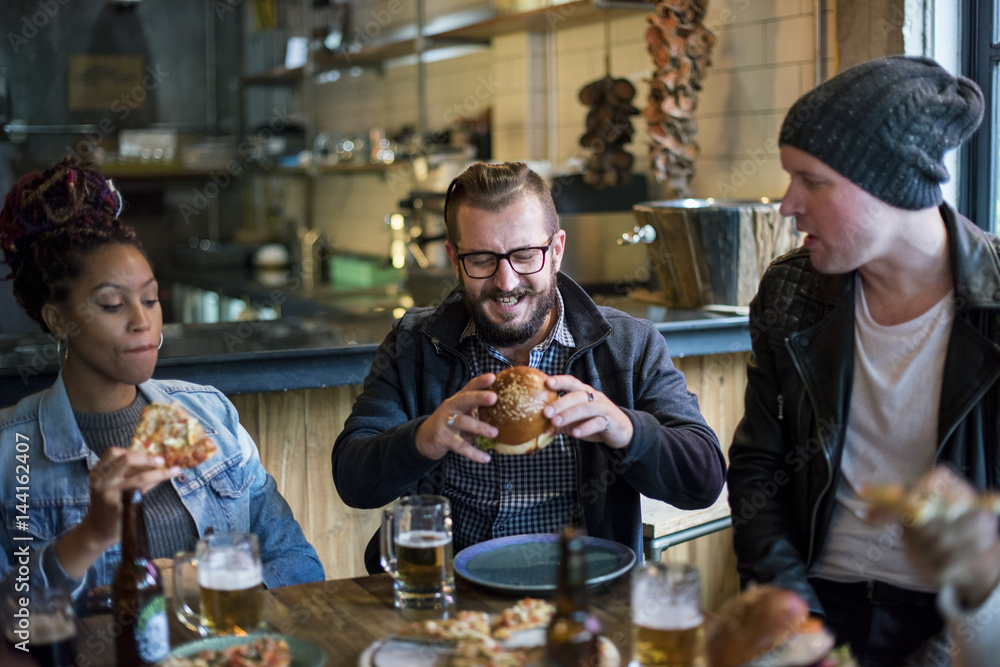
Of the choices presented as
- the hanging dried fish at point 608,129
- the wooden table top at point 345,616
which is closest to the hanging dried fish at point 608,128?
the hanging dried fish at point 608,129

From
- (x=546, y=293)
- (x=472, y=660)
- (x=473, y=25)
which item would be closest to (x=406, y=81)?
(x=473, y=25)

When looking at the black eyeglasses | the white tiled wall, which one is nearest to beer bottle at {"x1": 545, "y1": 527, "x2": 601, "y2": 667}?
the black eyeglasses

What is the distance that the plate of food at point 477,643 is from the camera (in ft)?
4.19

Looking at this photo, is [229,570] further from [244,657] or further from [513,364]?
[513,364]

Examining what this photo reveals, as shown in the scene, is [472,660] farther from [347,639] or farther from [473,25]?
[473,25]

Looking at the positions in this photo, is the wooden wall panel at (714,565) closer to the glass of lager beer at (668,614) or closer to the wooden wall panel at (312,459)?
the wooden wall panel at (312,459)

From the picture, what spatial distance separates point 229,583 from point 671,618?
0.59 metres

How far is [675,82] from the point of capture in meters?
3.49

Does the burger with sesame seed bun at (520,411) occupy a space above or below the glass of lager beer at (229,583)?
above

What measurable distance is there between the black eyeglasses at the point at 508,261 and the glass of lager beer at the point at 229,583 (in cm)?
79

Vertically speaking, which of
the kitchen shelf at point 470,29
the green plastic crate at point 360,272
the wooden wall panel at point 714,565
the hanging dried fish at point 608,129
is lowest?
the wooden wall panel at point 714,565

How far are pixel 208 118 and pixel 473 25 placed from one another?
10.2 feet

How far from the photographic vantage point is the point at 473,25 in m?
4.70

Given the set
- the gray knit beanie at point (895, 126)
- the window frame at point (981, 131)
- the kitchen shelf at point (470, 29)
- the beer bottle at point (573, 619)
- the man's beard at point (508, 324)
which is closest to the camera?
the beer bottle at point (573, 619)
